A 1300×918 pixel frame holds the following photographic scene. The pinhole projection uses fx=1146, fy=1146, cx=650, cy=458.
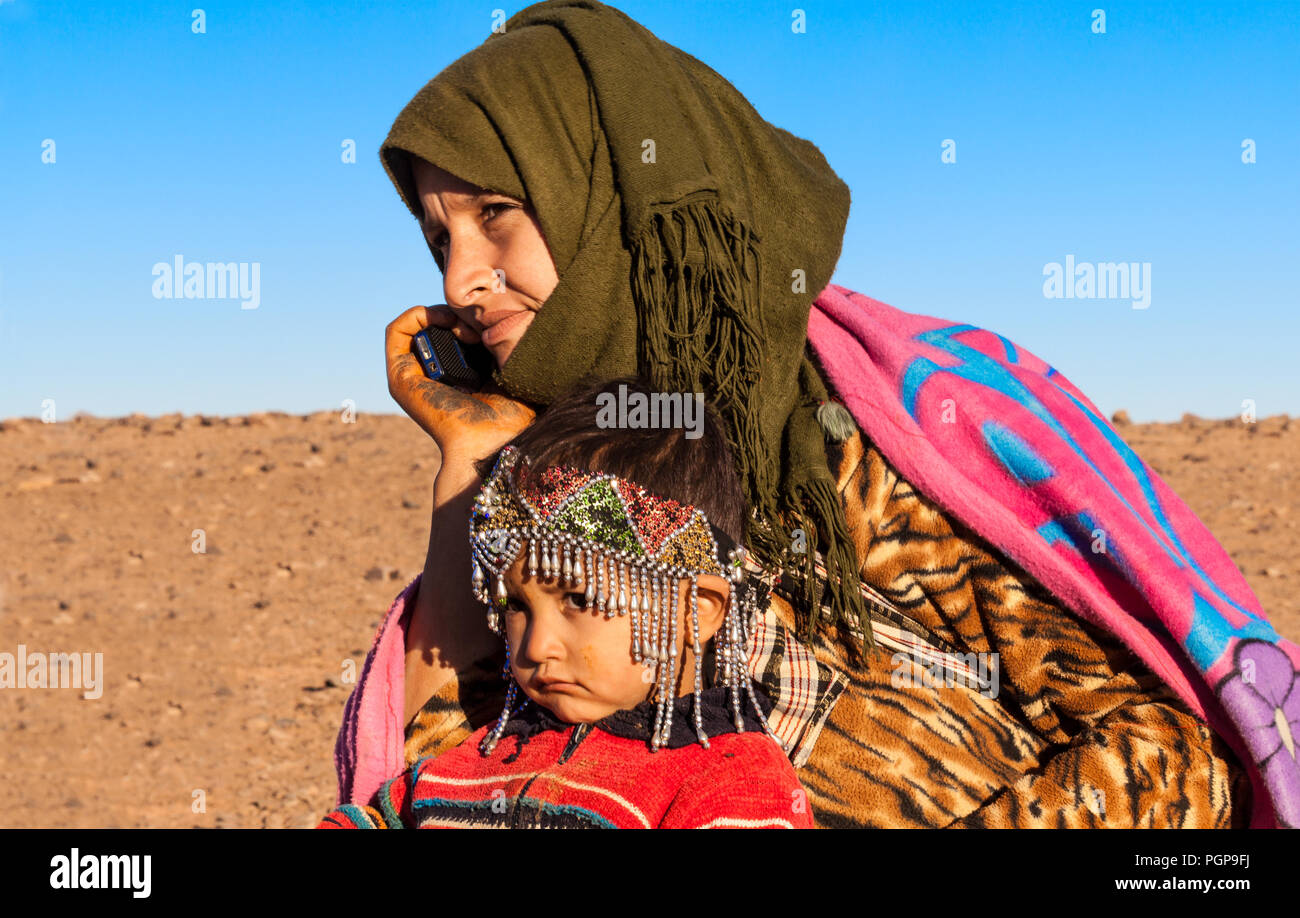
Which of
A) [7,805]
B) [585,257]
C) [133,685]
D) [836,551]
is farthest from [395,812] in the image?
[133,685]

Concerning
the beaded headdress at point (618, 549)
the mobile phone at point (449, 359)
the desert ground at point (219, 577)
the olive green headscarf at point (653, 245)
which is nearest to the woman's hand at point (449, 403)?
the mobile phone at point (449, 359)

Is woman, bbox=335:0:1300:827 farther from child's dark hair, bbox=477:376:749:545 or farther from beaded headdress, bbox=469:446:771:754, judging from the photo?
beaded headdress, bbox=469:446:771:754

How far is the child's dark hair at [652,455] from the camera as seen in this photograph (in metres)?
2.27

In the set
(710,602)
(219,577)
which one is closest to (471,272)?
(710,602)

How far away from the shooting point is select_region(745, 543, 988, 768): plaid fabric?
8.27ft

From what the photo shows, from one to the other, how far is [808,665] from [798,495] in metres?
0.38

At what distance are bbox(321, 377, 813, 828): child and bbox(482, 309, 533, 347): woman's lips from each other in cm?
41

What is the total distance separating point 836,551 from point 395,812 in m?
1.12

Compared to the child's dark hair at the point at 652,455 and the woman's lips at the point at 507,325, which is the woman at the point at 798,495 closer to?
the woman's lips at the point at 507,325

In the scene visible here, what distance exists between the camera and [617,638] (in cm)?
221

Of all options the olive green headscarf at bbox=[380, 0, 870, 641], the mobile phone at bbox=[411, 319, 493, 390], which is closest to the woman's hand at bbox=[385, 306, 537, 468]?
the mobile phone at bbox=[411, 319, 493, 390]

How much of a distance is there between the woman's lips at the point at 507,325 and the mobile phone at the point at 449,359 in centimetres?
33

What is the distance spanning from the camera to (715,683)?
2.38m
